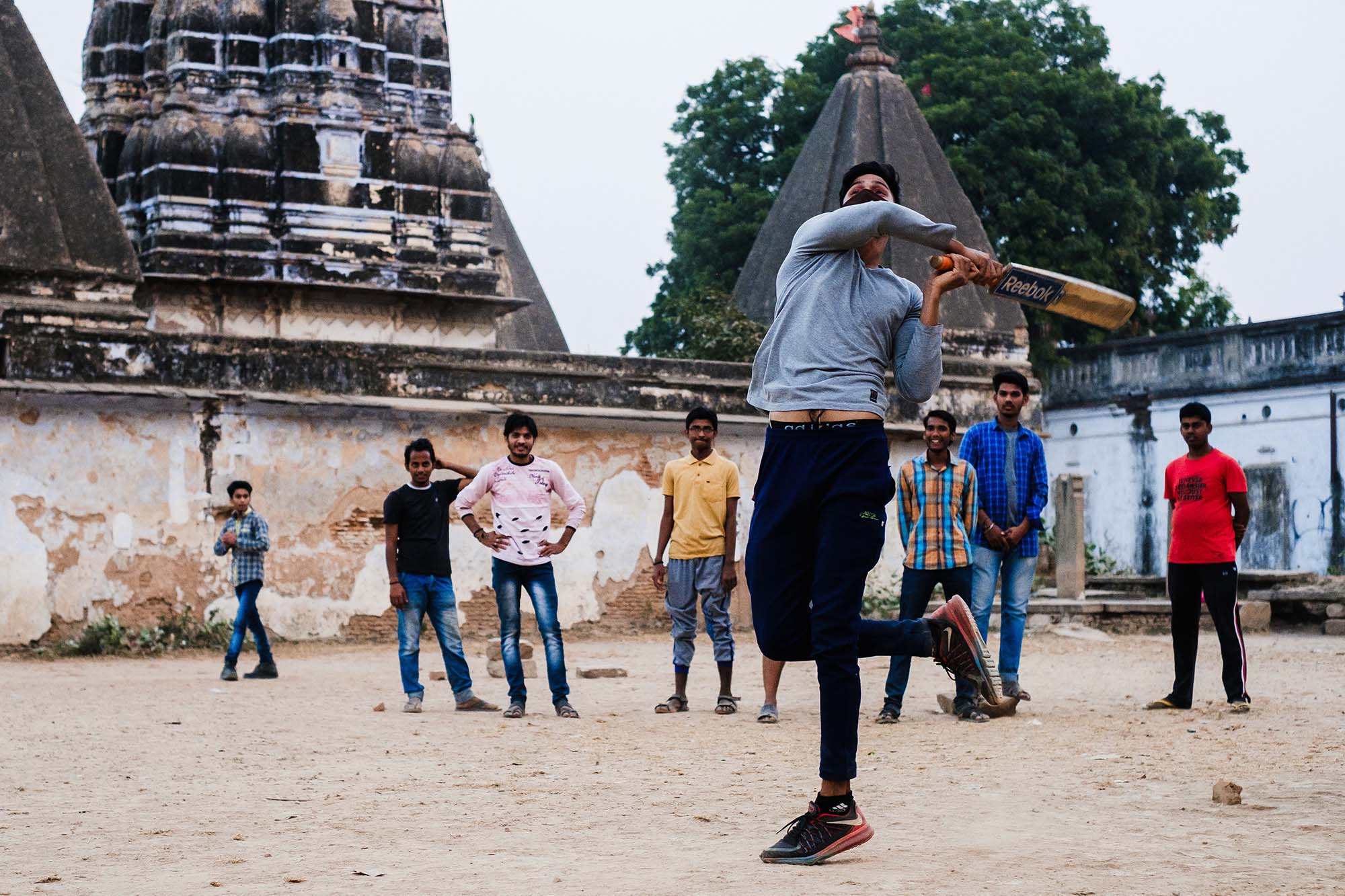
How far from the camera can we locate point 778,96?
3250 centimetres

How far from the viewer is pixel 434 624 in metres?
10.2

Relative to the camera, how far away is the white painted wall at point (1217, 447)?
25.8 meters

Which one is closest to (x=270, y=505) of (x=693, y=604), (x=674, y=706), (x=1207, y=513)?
(x=693, y=604)

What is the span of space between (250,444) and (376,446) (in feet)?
3.72

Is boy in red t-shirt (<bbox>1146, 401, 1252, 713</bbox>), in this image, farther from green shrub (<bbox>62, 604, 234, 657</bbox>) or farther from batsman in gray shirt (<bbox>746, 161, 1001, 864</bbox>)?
green shrub (<bbox>62, 604, 234, 657</bbox>)

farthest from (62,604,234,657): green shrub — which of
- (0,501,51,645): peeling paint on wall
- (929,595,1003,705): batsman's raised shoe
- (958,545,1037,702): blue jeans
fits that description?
(929,595,1003,705): batsman's raised shoe

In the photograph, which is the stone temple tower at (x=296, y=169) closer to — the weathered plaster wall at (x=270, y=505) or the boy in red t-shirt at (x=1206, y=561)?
the weathered plaster wall at (x=270, y=505)

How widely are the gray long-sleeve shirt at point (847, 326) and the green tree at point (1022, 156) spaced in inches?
906

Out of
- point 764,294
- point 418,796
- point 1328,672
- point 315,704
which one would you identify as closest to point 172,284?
point 764,294

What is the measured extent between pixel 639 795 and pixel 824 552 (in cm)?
162

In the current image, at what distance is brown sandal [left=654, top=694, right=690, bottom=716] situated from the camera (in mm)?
9933

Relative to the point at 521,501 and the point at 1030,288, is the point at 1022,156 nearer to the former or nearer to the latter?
the point at 521,501

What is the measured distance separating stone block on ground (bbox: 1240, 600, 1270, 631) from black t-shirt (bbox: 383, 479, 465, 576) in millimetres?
9832

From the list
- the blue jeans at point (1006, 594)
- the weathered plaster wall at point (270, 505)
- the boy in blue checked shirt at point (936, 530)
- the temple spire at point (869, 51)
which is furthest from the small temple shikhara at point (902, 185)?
the boy in blue checked shirt at point (936, 530)
